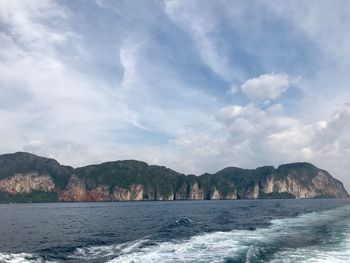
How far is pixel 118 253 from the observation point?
43.2m

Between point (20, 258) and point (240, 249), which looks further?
point (240, 249)

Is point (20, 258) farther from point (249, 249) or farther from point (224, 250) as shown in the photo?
point (249, 249)

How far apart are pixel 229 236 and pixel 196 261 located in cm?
1986

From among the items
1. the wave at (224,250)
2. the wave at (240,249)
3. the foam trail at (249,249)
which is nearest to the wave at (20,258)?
the wave at (224,250)

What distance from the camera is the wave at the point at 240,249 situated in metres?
38.0

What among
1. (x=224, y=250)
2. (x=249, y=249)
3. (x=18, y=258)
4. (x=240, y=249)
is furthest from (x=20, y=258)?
(x=249, y=249)

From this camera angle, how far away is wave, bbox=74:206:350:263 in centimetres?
3797

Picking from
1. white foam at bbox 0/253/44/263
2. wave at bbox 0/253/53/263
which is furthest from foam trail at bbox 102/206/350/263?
white foam at bbox 0/253/44/263

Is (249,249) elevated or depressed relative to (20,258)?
elevated

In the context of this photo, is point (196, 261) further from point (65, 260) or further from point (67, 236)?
point (67, 236)

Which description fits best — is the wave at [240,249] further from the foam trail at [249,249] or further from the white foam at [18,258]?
the white foam at [18,258]

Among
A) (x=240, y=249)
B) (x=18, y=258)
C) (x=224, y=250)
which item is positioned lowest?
(x=18, y=258)

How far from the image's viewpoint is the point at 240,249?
43.5 m

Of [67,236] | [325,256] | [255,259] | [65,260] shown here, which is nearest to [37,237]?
[67,236]
